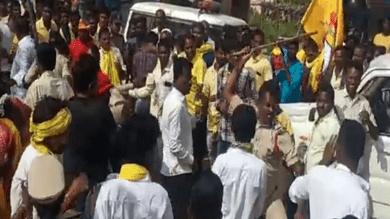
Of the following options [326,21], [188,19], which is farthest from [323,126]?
[188,19]

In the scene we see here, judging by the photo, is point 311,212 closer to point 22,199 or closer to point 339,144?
point 339,144

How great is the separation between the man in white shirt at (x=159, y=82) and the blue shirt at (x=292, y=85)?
94.8 inches

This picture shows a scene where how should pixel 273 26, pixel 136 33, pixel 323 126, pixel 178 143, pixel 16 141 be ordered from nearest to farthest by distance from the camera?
1. pixel 16 141
2. pixel 323 126
3. pixel 178 143
4. pixel 136 33
5. pixel 273 26

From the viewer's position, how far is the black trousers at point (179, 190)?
8.95 m

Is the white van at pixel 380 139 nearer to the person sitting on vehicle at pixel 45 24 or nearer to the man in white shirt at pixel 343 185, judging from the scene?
the man in white shirt at pixel 343 185

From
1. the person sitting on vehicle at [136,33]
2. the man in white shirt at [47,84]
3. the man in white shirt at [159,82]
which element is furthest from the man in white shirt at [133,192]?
the person sitting on vehicle at [136,33]

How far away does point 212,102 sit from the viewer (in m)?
10.9

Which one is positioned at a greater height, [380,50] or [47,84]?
[47,84]

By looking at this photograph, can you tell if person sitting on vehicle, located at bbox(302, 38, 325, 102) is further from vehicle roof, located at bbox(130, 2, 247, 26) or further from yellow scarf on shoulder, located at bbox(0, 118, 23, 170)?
yellow scarf on shoulder, located at bbox(0, 118, 23, 170)

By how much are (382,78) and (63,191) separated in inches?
154

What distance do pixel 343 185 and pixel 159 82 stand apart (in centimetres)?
465

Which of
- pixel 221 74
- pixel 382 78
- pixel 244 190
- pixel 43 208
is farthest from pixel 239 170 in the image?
pixel 221 74

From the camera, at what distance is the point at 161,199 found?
6.10m

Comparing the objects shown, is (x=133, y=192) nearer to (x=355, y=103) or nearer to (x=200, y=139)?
(x=355, y=103)
